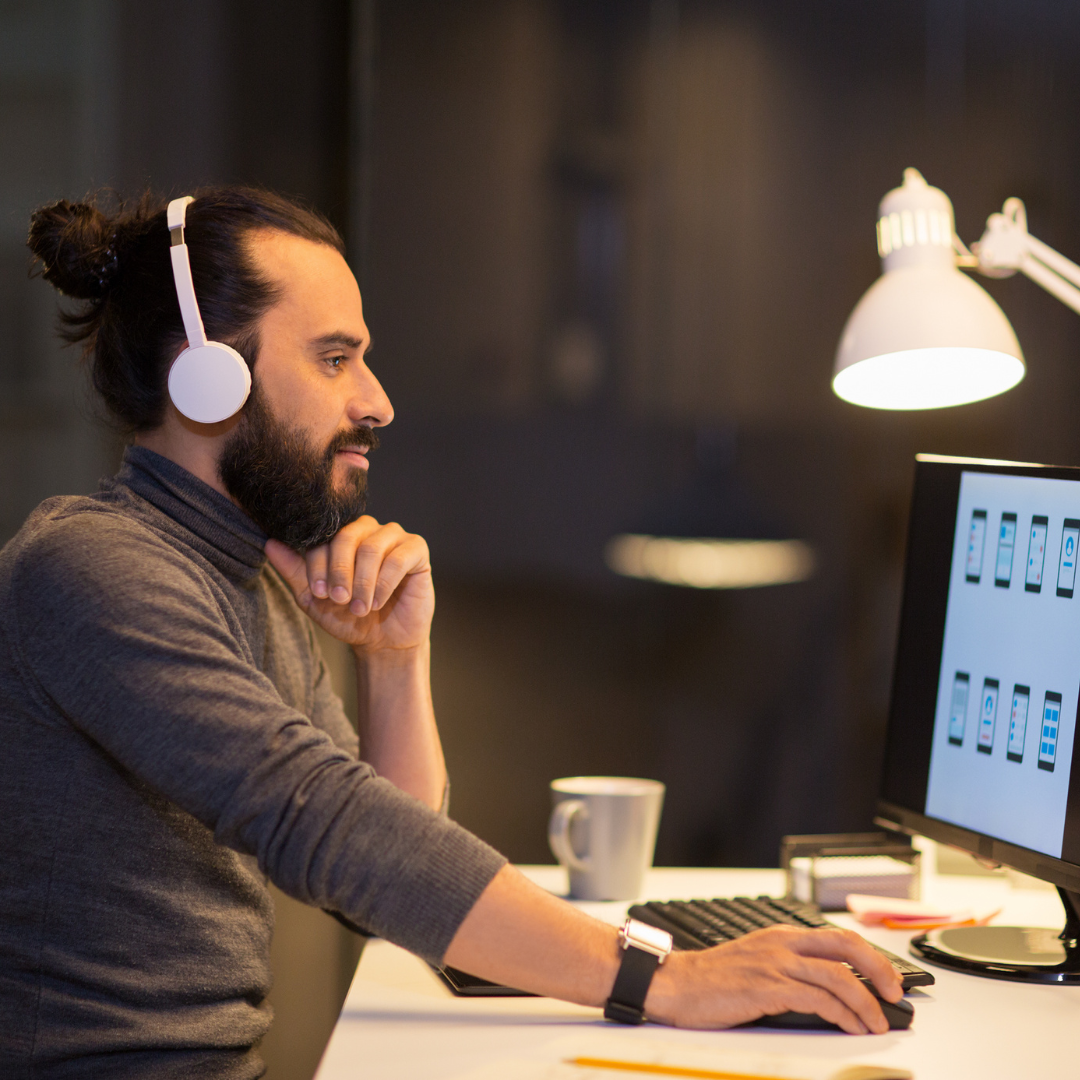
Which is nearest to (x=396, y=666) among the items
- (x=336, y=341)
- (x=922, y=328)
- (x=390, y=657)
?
(x=390, y=657)

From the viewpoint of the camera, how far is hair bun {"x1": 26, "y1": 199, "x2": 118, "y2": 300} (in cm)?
125

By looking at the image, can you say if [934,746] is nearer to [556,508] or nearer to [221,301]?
[556,508]

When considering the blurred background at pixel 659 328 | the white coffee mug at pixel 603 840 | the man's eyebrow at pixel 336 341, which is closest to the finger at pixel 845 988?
the white coffee mug at pixel 603 840

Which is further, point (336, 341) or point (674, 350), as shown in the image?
point (674, 350)

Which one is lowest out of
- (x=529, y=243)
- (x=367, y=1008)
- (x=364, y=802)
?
(x=367, y=1008)

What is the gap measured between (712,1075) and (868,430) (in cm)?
125

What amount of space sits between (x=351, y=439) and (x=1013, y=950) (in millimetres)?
850

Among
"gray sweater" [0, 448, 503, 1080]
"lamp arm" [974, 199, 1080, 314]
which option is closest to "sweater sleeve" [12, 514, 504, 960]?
"gray sweater" [0, 448, 503, 1080]

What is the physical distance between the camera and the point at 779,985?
0.90 metres

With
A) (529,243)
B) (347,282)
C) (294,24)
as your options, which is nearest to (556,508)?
(529,243)

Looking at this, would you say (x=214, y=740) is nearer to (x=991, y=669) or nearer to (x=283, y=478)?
(x=283, y=478)

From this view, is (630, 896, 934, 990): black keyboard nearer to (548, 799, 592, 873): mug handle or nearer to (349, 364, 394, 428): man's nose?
(548, 799, 592, 873): mug handle

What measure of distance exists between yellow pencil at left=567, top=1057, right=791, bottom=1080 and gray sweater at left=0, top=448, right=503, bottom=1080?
0.46 ft

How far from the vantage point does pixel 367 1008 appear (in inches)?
38.0
